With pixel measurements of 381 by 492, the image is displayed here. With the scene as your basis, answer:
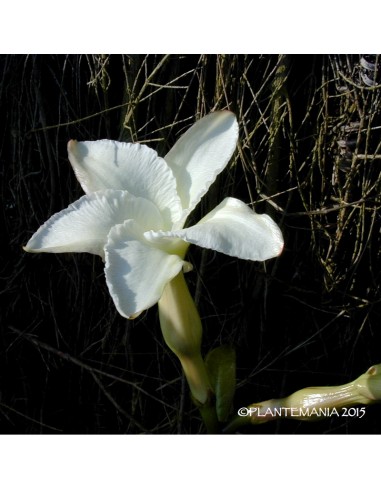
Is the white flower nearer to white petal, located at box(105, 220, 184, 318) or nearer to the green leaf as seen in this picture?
white petal, located at box(105, 220, 184, 318)

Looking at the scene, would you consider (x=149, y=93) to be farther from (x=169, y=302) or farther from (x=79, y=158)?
(x=169, y=302)

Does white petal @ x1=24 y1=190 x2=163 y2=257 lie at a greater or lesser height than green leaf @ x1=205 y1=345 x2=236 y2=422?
greater

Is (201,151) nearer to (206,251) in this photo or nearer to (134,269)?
(134,269)

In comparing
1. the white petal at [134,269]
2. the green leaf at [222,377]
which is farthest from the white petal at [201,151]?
the green leaf at [222,377]

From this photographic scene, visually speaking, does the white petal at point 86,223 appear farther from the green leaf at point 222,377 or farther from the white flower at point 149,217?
the green leaf at point 222,377

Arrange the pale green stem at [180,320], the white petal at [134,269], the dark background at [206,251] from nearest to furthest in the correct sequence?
the white petal at [134,269] → the pale green stem at [180,320] → the dark background at [206,251]


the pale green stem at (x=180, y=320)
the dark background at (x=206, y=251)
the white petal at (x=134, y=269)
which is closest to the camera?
the white petal at (x=134, y=269)

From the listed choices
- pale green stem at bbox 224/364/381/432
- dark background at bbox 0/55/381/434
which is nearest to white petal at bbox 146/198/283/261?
pale green stem at bbox 224/364/381/432
